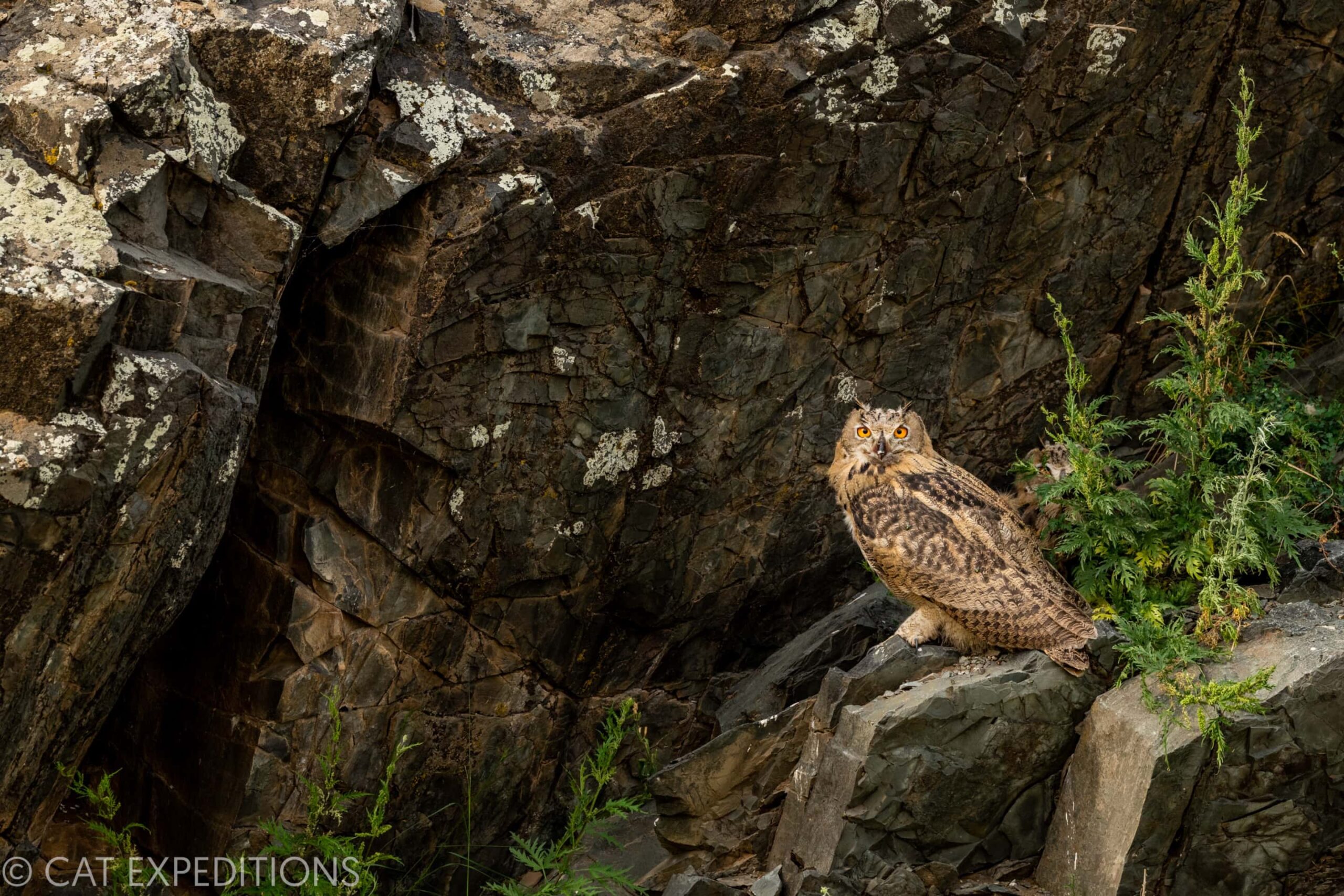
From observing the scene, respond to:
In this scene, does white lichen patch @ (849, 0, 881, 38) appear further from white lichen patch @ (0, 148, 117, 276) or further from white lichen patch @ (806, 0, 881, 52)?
white lichen patch @ (0, 148, 117, 276)

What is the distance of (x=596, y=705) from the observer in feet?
22.6

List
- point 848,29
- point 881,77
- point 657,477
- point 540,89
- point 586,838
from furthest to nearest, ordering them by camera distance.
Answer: point 586,838, point 657,477, point 881,77, point 848,29, point 540,89

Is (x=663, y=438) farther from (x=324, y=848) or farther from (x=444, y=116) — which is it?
(x=324, y=848)

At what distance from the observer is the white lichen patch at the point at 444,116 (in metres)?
5.70

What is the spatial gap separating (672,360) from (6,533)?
3.07 m

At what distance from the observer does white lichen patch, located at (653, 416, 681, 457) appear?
21.4ft

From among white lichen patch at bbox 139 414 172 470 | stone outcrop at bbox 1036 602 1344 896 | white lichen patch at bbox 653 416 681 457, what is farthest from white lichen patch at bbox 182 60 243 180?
stone outcrop at bbox 1036 602 1344 896

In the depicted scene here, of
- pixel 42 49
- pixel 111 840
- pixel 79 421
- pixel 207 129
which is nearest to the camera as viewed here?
pixel 79 421

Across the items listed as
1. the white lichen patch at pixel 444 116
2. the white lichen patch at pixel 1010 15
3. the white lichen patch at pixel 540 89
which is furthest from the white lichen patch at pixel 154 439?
the white lichen patch at pixel 1010 15

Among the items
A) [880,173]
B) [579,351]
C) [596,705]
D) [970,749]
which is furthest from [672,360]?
[970,749]

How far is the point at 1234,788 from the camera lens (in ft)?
17.7

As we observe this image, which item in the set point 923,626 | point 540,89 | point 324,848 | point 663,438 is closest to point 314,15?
point 540,89

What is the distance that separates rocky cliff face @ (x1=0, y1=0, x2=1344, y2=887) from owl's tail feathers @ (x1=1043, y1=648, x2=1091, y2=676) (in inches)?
70.2

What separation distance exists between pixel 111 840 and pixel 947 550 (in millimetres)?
3836
